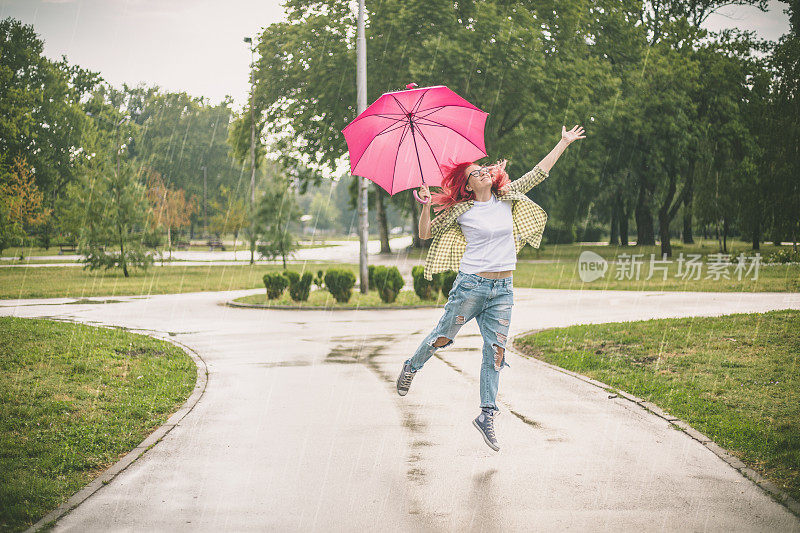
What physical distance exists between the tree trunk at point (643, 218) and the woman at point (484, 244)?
3689 cm

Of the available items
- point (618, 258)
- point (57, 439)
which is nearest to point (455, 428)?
point (57, 439)

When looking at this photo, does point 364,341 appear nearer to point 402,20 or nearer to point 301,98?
point 402,20

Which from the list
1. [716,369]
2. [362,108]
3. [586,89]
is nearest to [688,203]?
[586,89]

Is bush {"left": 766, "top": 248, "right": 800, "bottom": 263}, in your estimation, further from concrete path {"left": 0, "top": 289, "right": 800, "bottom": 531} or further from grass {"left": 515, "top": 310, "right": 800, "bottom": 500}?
concrete path {"left": 0, "top": 289, "right": 800, "bottom": 531}

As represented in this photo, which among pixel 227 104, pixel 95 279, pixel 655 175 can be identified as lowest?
Result: pixel 95 279

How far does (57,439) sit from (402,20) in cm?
2381

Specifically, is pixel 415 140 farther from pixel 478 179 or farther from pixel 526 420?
pixel 526 420

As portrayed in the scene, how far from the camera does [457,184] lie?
5383mm

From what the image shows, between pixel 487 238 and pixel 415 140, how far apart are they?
3.98 feet

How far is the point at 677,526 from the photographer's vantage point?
391 cm

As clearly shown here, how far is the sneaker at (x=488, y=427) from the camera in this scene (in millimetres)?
5273

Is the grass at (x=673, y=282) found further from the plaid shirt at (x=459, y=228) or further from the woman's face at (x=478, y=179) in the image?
the woman's face at (x=478, y=179)

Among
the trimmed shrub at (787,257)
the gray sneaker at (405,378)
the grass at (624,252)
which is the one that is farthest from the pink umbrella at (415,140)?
the grass at (624,252)

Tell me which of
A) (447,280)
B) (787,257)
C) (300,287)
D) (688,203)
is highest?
(688,203)
